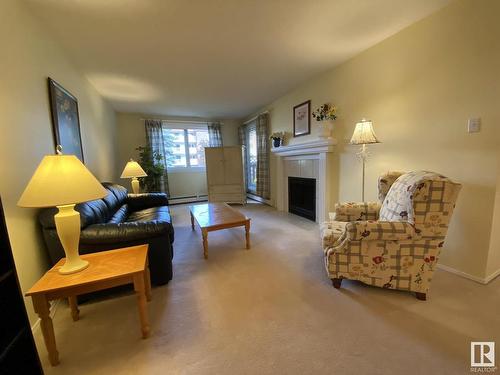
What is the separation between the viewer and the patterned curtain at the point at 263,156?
502 centimetres

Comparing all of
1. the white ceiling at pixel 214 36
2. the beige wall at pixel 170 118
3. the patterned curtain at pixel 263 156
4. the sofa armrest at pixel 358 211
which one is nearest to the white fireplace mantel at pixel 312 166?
the patterned curtain at pixel 263 156

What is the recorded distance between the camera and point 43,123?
1862 mm

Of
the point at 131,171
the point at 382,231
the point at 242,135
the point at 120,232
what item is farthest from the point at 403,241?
the point at 242,135

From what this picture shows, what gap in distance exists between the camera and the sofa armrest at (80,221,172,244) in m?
1.67

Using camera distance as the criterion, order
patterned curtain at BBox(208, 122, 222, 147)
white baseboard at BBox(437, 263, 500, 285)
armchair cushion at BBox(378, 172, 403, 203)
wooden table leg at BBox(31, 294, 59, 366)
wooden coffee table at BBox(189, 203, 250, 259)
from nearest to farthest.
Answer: wooden table leg at BBox(31, 294, 59, 366) < white baseboard at BBox(437, 263, 500, 285) < armchair cushion at BBox(378, 172, 403, 203) < wooden coffee table at BBox(189, 203, 250, 259) < patterned curtain at BBox(208, 122, 222, 147)

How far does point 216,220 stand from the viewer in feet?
8.94

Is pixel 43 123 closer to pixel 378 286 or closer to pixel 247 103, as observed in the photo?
pixel 378 286

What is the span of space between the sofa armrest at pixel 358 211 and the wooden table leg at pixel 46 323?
2.42 m

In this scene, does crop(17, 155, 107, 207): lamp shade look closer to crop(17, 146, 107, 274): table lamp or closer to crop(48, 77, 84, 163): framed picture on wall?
crop(17, 146, 107, 274): table lamp

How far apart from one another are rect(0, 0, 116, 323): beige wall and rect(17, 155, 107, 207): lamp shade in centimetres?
33

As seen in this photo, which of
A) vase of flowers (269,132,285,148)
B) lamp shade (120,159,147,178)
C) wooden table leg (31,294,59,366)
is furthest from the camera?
vase of flowers (269,132,285,148)

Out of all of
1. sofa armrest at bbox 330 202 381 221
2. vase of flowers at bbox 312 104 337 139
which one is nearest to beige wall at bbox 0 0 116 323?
sofa armrest at bbox 330 202 381 221

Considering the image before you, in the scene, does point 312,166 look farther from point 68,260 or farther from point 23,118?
point 23,118

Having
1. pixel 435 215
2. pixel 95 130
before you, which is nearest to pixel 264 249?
pixel 435 215
